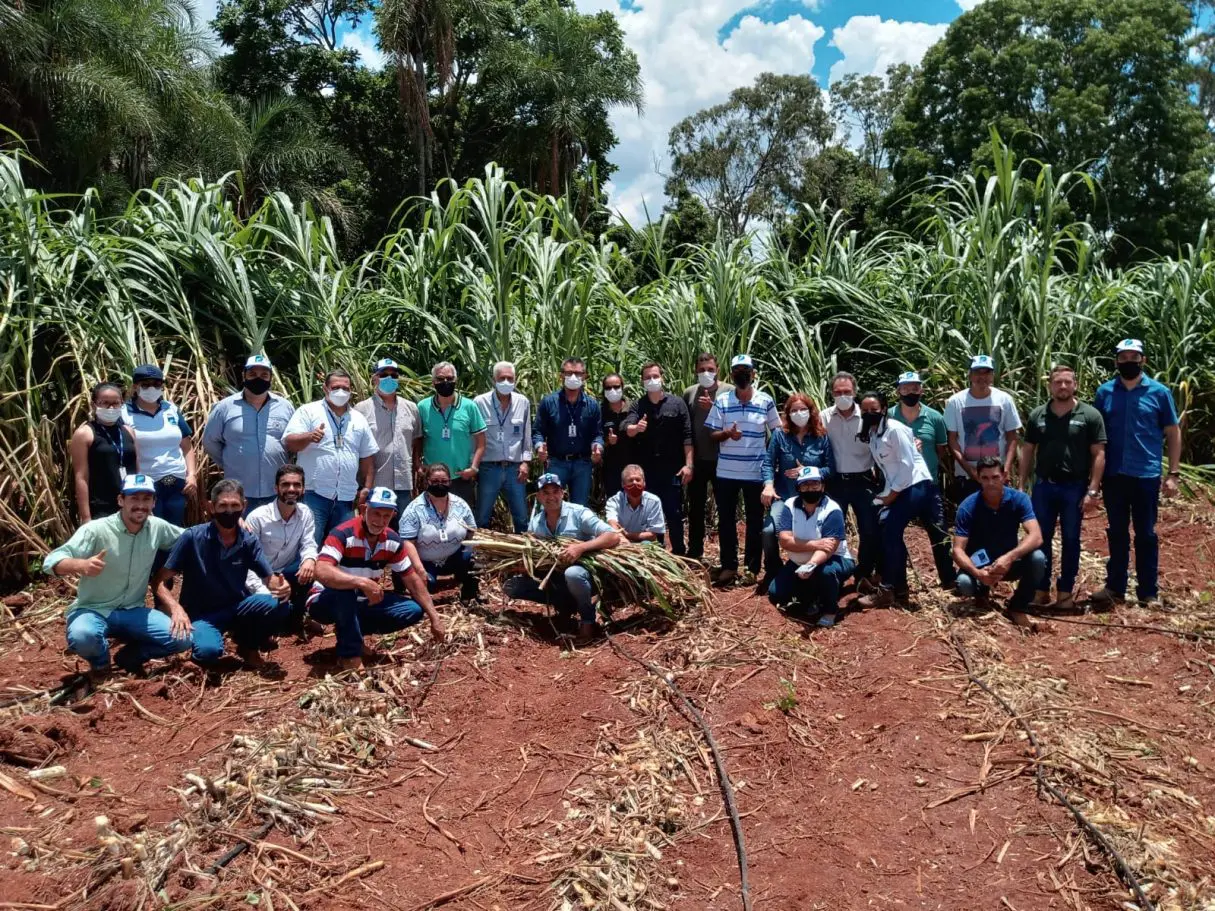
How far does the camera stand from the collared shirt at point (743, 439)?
5.56 metres

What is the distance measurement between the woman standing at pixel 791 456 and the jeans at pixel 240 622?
2.65 m

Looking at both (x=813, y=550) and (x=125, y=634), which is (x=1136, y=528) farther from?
(x=125, y=634)

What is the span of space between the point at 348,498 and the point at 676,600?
190 cm

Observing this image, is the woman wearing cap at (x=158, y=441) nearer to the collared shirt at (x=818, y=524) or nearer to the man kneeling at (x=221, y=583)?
the man kneeling at (x=221, y=583)

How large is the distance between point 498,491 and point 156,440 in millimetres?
1973

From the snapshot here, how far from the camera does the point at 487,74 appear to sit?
19.4 meters

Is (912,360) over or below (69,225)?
below

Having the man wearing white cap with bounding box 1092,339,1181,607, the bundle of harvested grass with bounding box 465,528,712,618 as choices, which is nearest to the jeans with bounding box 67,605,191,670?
the bundle of harvested grass with bounding box 465,528,712,618

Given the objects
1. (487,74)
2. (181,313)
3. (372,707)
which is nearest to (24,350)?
(181,313)

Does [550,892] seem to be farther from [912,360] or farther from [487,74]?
[487,74]

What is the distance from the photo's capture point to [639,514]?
5125 mm

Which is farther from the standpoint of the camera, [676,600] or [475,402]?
[475,402]

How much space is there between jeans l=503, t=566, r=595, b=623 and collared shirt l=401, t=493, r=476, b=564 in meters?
0.38

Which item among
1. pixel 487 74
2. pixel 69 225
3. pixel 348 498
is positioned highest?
pixel 487 74
